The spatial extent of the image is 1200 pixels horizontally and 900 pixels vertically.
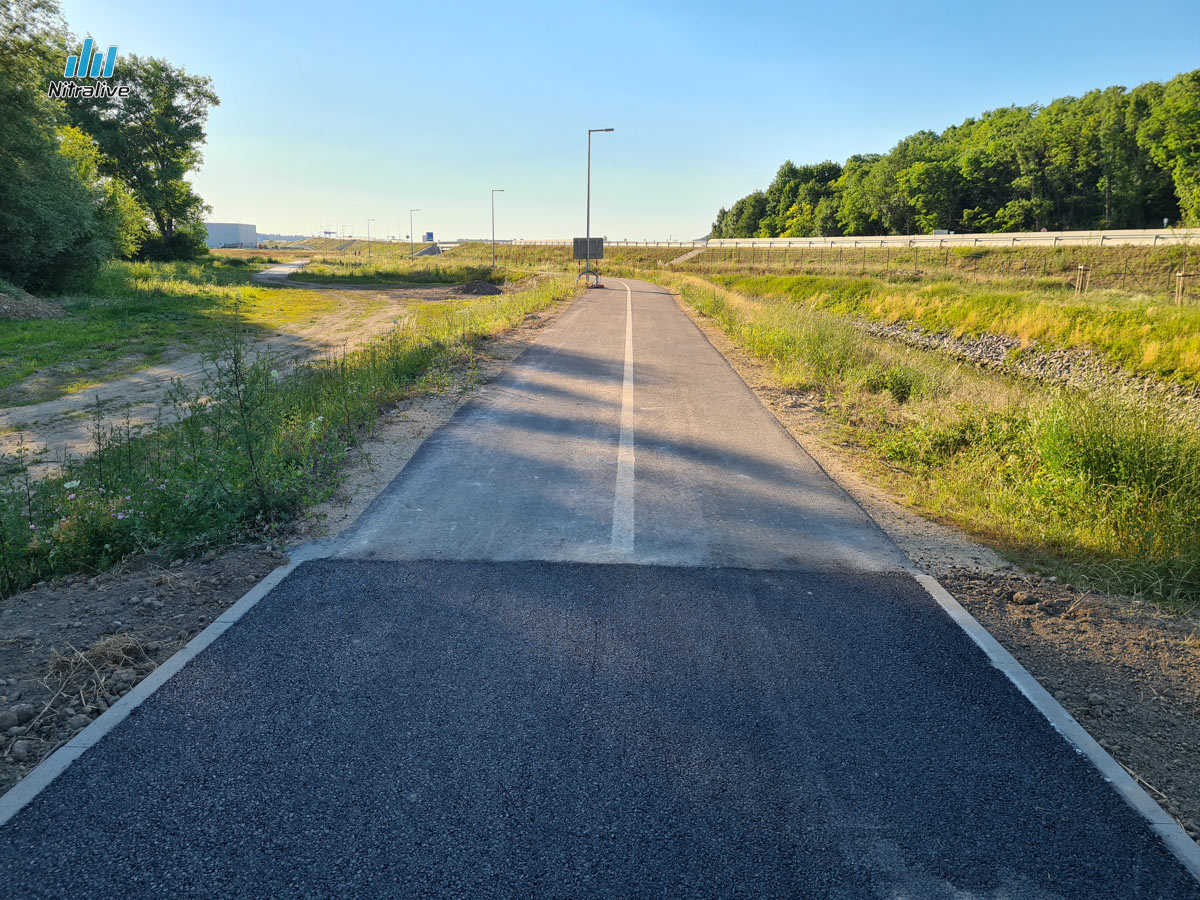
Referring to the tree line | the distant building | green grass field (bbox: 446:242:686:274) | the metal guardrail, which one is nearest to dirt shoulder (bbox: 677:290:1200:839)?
the tree line

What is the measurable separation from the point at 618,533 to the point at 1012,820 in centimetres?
325

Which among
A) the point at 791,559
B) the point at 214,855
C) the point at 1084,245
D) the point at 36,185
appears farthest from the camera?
the point at 1084,245

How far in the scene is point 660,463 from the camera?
750cm

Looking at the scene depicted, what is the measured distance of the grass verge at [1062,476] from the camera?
5.16 m

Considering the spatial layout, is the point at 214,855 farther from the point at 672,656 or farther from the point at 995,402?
the point at 995,402

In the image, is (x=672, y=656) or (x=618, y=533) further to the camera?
(x=618, y=533)

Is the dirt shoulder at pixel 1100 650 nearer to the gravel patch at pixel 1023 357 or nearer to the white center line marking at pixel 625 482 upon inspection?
the white center line marking at pixel 625 482

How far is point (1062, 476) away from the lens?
627 cm

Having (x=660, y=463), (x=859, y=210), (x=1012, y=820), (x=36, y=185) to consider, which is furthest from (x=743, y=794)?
(x=859, y=210)

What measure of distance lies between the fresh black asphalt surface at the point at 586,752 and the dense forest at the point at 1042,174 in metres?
75.9

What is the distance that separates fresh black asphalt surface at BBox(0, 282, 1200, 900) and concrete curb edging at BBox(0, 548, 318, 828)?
0.06 meters

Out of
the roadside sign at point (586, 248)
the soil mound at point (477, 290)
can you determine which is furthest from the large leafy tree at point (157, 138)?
the roadside sign at point (586, 248)

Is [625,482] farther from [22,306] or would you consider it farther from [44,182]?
[44,182]

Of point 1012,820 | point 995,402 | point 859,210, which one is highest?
point 859,210
